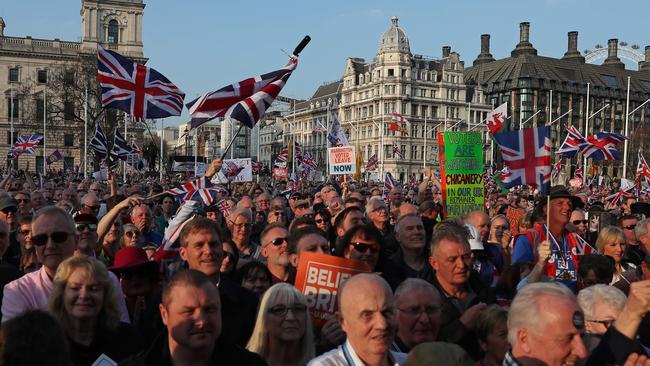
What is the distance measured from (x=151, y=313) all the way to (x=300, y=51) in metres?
6.75

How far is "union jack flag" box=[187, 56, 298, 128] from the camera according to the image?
10.8 metres

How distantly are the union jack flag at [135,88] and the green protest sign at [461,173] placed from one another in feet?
14.5

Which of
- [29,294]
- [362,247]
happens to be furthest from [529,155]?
[29,294]

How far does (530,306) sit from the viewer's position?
136 inches

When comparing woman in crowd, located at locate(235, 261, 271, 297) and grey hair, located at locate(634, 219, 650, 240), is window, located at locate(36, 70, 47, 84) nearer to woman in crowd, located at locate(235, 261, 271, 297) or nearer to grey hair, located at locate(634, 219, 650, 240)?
grey hair, located at locate(634, 219, 650, 240)

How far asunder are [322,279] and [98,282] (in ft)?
4.74

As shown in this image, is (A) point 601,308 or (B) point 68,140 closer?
(A) point 601,308

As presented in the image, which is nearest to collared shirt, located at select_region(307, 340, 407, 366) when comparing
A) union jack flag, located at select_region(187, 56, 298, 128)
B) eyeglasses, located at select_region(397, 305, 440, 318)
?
eyeglasses, located at select_region(397, 305, 440, 318)

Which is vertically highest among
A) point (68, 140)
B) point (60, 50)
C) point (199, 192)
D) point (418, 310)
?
point (60, 50)

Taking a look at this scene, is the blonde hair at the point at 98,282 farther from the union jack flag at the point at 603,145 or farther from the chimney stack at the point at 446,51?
the chimney stack at the point at 446,51

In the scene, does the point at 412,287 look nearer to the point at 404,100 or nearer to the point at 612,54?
the point at 404,100

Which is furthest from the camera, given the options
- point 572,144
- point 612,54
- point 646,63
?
point 646,63

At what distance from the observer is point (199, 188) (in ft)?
35.6

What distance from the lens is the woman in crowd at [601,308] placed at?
→ 4395mm
